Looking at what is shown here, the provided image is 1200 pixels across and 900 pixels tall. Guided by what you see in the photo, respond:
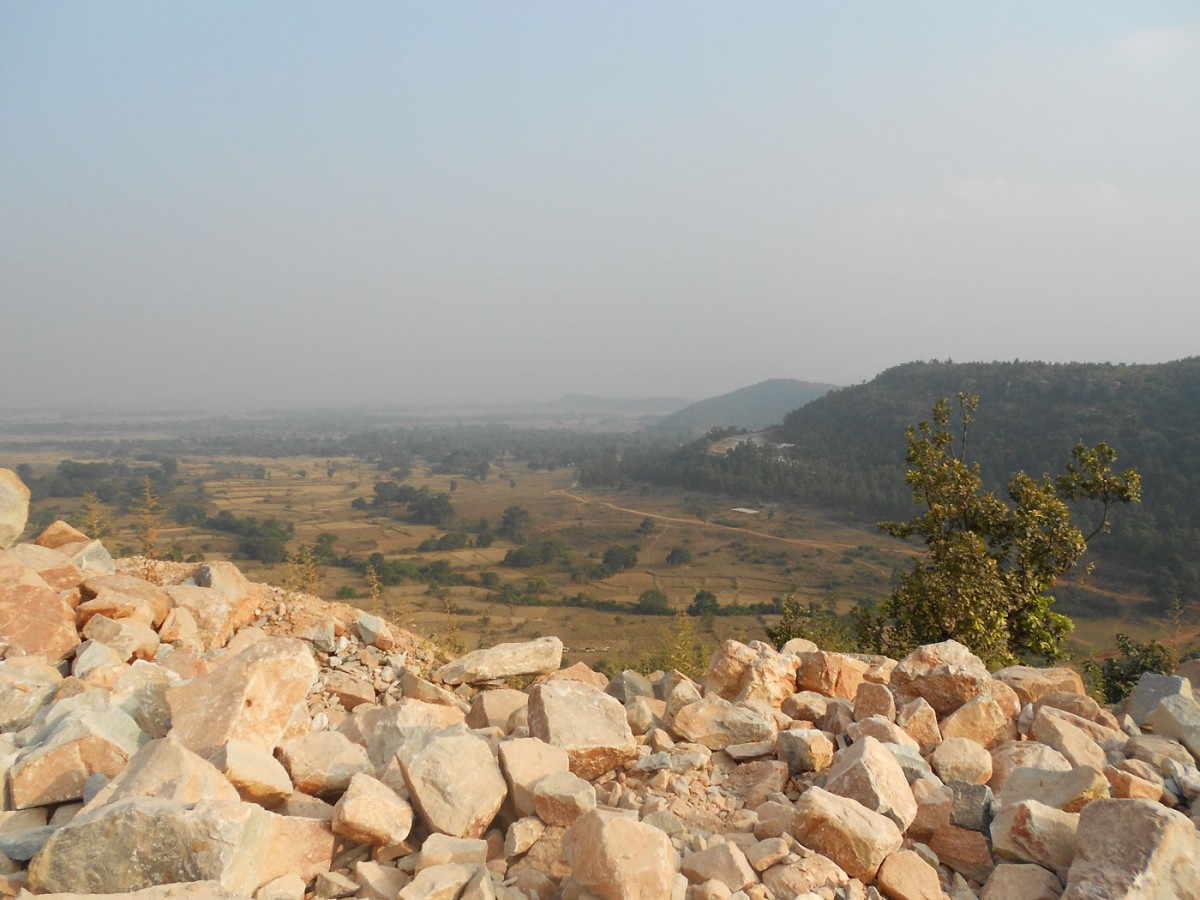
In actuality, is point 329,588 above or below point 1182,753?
below

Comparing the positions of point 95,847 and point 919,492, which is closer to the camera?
point 95,847

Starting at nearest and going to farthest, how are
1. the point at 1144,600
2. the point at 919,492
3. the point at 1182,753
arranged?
1. the point at 1182,753
2. the point at 919,492
3. the point at 1144,600

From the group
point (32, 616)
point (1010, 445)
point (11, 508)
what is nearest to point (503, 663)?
point (32, 616)

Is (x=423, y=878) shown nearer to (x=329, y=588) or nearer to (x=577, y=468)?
(x=329, y=588)

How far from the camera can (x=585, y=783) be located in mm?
5363

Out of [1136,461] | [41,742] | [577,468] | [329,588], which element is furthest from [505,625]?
[577,468]

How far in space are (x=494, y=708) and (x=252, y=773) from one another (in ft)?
10.2

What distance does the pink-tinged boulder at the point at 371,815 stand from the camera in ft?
15.8

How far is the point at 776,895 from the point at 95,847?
14.6 feet

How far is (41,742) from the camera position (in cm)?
572

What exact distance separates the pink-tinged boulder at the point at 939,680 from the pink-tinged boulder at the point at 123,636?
10.0 metres

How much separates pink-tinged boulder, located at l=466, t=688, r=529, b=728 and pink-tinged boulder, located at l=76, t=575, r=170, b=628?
17.7 ft

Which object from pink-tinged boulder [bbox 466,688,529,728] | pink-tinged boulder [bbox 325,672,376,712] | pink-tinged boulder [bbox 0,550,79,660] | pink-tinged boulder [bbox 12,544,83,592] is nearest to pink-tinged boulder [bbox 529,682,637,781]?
pink-tinged boulder [bbox 466,688,529,728]

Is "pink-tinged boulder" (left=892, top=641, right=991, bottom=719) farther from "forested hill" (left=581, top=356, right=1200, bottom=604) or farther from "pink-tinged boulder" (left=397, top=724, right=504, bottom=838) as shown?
"forested hill" (left=581, top=356, right=1200, bottom=604)
